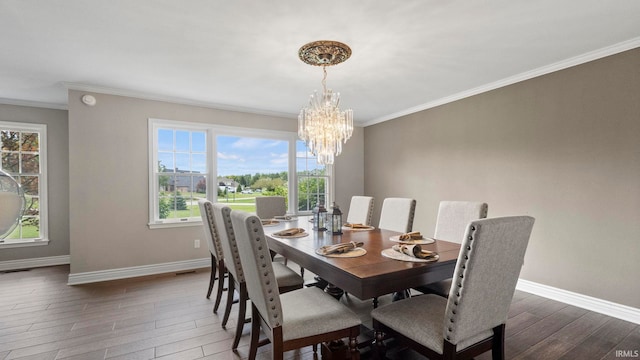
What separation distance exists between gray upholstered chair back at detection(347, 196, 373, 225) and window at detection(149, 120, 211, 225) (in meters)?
2.27

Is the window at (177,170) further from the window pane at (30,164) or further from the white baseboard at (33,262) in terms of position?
the window pane at (30,164)

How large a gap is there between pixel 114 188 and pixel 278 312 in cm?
341

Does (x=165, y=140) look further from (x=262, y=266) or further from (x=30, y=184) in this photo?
(x=262, y=266)

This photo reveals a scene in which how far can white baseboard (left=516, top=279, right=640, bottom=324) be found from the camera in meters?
2.57

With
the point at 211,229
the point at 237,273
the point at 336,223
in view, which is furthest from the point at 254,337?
the point at 211,229

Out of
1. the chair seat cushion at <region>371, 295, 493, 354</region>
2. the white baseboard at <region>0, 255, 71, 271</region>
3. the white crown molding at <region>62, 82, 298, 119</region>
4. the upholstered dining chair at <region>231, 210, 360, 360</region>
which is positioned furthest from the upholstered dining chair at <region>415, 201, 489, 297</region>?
the white baseboard at <region>0, 255, 71, 271</region>

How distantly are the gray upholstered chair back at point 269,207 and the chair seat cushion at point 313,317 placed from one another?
83.3 inches

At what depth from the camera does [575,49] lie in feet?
8.82

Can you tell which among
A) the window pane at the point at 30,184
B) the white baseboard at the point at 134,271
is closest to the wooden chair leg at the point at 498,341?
the white baseboard at the point at 134,271

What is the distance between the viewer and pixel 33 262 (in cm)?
430

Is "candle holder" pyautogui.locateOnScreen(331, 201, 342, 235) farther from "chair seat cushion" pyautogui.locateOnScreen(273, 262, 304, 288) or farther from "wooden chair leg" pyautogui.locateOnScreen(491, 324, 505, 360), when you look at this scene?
"wooden chair leg" pyautogui.locateOnScreen(491, 324, 505, 360)

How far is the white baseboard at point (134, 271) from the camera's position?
357cm

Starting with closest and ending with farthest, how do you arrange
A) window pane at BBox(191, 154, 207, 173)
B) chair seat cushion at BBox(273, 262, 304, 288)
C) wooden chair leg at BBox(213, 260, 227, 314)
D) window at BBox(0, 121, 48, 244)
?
chair seat cushion at BBox(273, 262, 304, 288) → wooden chair leg at BBox(213, 260, 227, 314) → window at BBox(0, 121, 48, 244) → window pane at BBox(191, 154, 207, 173)

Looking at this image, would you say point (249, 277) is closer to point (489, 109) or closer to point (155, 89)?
point (155, 89)
